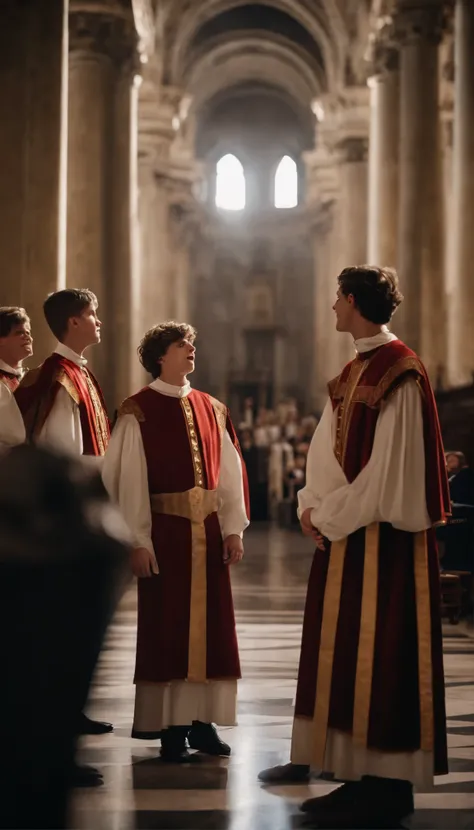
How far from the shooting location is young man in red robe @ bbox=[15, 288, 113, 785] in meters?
5.24

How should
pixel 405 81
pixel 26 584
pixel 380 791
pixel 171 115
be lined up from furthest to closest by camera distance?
pixel 171 115, pixel 405 81, pixel 380 791, pixel 26 584

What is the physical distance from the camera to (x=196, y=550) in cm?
495

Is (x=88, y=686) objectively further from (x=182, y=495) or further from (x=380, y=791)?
(x=182, y=495)

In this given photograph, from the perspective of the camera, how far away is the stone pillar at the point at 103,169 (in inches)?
598

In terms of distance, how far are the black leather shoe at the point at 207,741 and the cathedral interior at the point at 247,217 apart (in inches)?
2.6

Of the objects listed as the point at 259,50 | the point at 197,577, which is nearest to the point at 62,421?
the point at 197,577

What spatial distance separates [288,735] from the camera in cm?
522

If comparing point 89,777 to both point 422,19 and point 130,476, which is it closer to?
point 130,476

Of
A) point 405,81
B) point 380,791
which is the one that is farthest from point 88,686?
point 405,81

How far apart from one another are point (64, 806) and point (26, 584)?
0.35m

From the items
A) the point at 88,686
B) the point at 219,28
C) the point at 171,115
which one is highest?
the point at 219,28

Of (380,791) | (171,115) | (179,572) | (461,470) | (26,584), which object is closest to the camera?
(26,584)

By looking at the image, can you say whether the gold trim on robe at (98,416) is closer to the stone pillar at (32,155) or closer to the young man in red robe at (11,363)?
the young man in red robe at (11,363)

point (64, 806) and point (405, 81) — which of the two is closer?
point (64, 806)
